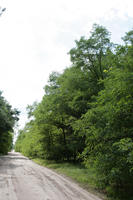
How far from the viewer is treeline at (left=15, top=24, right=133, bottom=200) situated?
7488mm

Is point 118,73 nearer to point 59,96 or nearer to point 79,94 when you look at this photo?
point 79,94

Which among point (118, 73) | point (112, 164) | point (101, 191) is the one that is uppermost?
point (118, 73)

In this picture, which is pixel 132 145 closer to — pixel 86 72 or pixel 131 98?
pixel 131 98

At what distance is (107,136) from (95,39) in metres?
12.3

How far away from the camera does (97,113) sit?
347 inches

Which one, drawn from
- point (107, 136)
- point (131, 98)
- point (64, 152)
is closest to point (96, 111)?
point (107, 136)

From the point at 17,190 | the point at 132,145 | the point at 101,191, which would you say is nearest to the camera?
the point at 132,145

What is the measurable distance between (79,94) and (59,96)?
11.8 ft

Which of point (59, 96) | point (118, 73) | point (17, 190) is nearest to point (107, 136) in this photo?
point (118, 73)

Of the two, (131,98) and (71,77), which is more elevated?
(71,77)

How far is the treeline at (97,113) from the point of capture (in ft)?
24.6

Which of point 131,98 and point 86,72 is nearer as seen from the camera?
point 131,98

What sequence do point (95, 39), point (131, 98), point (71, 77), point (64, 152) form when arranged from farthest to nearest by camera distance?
point (64, 152), point (71, 77), point (95, 39), point (131, 98)

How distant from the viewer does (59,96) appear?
2161 centimetres
